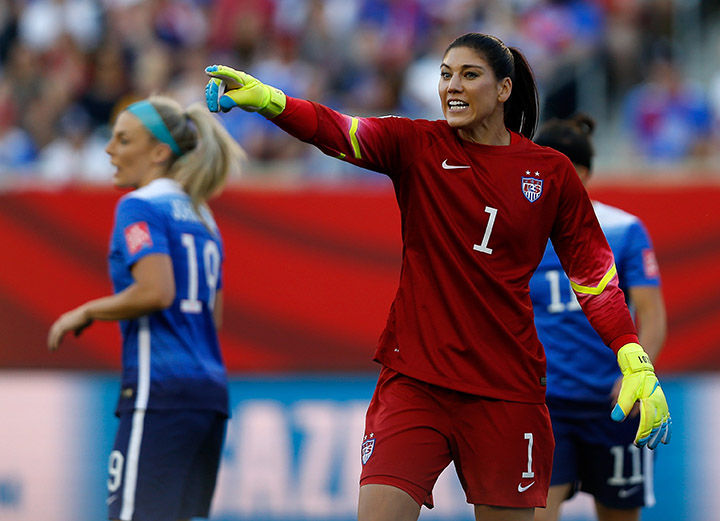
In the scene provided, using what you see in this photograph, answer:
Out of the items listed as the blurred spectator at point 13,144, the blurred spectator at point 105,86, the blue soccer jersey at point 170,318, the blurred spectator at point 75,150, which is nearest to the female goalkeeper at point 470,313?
the blue soccer jersey at point 170,318

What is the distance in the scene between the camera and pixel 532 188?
3779 millimetres

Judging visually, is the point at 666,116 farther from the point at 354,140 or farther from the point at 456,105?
the point at 354,140

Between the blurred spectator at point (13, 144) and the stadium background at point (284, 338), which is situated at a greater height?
the blurred spectator at point (13, 144)

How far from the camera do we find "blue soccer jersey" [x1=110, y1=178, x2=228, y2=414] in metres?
Result: 4.45

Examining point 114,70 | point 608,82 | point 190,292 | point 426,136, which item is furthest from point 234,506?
point 608,82

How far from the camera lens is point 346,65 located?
1087 centimetres

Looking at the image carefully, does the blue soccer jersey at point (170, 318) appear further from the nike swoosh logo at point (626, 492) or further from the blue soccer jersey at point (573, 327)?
the nike swoosh logo at point (626, 492)

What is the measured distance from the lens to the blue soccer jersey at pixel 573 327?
4906mm

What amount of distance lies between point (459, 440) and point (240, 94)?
135 cm

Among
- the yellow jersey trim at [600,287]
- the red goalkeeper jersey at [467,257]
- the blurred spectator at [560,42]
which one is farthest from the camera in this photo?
the blurred spectator at [560,42]

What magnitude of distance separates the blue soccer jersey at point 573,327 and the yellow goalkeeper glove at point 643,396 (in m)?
1.16

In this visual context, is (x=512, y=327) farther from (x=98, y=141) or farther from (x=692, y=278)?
(x=98, y=141)

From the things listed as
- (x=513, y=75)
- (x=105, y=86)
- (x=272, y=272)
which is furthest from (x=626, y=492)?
(x=105, y=86)

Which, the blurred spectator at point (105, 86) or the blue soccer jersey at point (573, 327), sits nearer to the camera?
the blue soccer jersey at point (573, 327)
